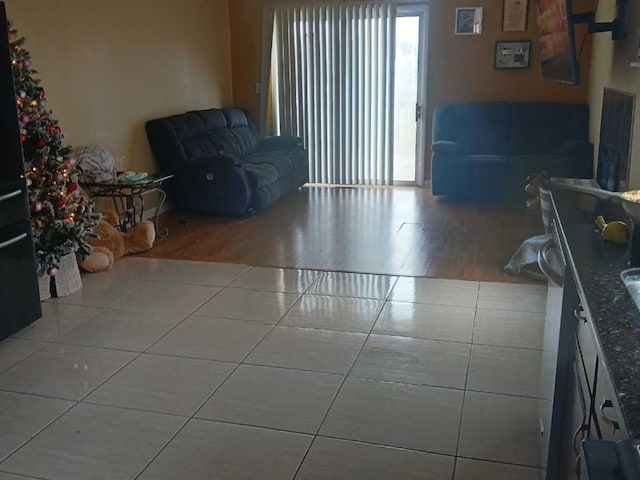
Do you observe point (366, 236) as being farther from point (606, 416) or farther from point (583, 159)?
point (606, 416)

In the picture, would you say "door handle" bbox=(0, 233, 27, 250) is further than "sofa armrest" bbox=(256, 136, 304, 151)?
No

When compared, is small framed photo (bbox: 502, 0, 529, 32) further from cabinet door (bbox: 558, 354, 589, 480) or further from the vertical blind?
cabinet door (bbox: 558, 354, 589, 480)

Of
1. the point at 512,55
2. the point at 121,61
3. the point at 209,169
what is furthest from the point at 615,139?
the point at 121,61

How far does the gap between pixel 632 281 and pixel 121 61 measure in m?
5.11

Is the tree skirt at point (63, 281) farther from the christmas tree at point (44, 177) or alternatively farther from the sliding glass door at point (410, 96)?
the sliding glass door at point (410, 96)

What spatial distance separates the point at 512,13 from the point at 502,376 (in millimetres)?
5254

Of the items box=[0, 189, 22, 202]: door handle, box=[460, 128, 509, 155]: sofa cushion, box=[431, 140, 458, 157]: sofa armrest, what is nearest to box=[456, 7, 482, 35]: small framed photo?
box=[460, 128, 509, 155]: sofa cushion

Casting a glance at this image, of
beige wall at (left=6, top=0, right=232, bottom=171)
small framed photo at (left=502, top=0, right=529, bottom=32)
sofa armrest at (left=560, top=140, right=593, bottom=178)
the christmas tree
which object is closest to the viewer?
the christmas tree

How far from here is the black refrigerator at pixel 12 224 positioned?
3147 millimetres

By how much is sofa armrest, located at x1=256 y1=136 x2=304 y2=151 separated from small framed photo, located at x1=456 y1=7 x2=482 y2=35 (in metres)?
2.18

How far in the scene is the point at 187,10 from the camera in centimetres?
675

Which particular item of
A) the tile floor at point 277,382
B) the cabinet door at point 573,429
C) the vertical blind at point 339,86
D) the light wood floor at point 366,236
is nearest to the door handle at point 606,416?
the cabinet door at point 573,429

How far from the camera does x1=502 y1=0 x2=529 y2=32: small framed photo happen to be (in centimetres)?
687

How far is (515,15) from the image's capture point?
6.91 metres
